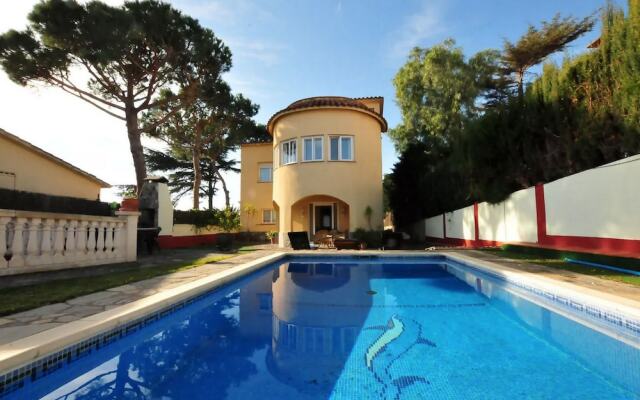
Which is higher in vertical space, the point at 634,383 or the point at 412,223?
the point at 412,223

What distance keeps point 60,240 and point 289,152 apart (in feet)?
42.1

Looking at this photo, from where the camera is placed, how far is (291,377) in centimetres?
372

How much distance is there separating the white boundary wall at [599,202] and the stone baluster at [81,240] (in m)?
13.1

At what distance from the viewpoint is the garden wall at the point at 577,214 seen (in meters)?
7.71

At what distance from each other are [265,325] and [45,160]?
16.7m

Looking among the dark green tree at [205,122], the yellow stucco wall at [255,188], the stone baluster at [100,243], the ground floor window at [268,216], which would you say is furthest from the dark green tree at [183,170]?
the stone baluster at [100,243]

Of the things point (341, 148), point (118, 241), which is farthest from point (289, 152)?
point (118, 241)

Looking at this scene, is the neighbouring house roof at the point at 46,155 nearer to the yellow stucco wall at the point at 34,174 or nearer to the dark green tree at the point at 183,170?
the yellow stucco wall at the point at 34,174

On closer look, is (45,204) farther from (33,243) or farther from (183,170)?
(183,170)

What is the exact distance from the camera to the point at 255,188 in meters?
25.6

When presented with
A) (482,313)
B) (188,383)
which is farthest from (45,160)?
(482,313)

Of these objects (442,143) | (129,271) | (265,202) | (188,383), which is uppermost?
(442,143)

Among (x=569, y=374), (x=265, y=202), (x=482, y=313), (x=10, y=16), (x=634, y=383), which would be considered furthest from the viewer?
(x=265, y=202)

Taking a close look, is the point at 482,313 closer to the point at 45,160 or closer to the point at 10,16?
the point at 45,160
